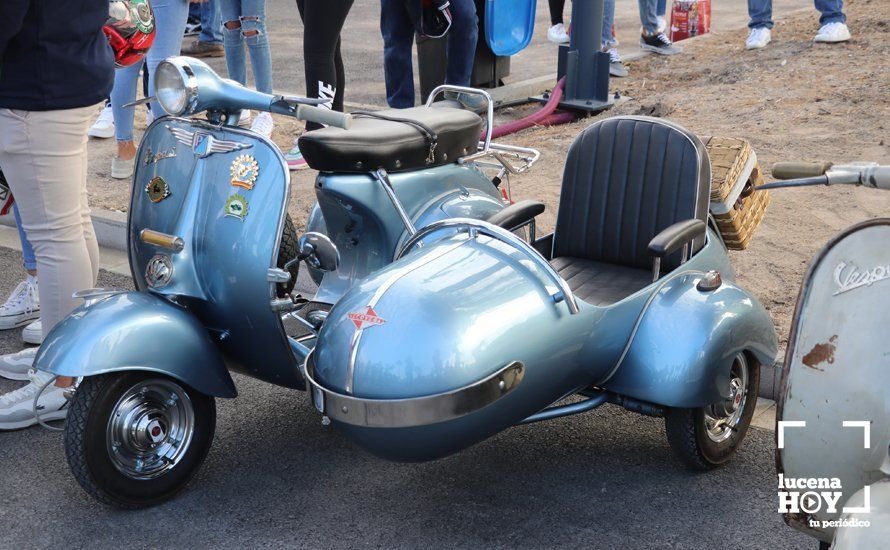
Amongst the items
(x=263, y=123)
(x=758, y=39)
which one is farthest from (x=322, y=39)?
(x=758, y=39)

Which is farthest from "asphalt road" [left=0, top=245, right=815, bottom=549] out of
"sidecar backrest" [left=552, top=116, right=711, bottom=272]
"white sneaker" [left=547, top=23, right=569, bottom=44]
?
"white sneaker" [left=547, top=23, right=569, bottom=44]

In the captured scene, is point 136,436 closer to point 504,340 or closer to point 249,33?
point 504,340

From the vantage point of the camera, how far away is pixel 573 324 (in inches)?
106

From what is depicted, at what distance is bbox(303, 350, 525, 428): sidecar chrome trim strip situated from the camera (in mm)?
2432

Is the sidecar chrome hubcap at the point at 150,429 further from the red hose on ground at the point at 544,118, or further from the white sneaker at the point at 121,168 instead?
the red hose on ground at the point at 544,118

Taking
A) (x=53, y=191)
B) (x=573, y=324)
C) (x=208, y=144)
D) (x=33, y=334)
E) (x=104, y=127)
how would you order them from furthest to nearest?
(x=104, y=127) → (x=33, y=334) → (x=53, y=191) → (x=208, y=144) → (x=573, y=324)

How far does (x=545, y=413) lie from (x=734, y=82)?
4953 millimetres

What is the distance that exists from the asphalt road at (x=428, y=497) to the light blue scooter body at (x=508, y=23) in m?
3.71

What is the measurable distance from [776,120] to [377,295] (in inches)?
170

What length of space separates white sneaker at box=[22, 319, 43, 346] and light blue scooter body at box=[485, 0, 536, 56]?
3.55m

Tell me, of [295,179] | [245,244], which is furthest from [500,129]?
[245,244]

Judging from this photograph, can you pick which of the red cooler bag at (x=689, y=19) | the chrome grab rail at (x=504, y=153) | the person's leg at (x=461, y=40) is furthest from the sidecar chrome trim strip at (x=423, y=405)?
the red cooler bag at (x=689, y=19)

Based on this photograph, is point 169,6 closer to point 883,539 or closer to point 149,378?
point 149,378

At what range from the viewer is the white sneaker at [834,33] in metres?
7.75
